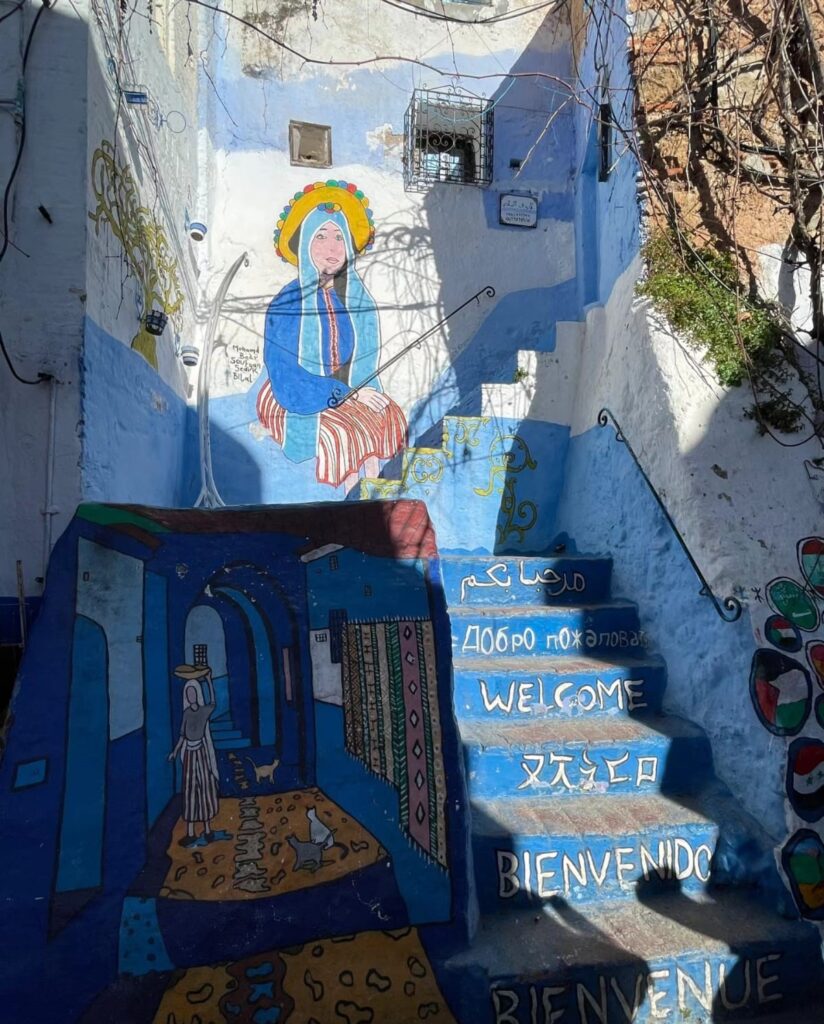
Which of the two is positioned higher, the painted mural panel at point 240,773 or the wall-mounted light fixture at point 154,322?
the wall-mounted light fixture at point 154,322

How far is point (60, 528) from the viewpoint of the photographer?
10.1ft

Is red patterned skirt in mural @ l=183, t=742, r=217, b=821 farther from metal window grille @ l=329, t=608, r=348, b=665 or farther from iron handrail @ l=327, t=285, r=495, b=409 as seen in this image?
iron handrail @ l=327, t=285, r=495, b=409

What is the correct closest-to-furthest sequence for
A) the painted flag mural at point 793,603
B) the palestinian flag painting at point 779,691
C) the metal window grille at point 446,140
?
1. the palestinian flag painting at point 779,691
2. the painted flag mural at point 793,603
3. the metal window grille at point 446,140

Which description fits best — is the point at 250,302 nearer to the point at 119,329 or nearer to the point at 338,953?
the point at 119,329

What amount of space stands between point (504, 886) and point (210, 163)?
5866 mm

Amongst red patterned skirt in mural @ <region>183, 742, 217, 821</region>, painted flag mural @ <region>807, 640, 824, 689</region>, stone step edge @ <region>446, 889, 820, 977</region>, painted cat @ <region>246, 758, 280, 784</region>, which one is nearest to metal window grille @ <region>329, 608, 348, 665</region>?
painted cat @ <region>246, 758, 280, 784</region>

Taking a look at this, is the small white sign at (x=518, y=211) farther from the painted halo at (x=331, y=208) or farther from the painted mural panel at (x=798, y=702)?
the painted mural panel at (x=798, y=702)

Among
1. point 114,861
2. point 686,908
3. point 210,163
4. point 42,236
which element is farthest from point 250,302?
point 686,908

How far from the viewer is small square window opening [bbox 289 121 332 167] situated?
632 cm

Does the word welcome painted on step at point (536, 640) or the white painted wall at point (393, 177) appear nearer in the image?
the word welcome painted on step at point (536, 640)

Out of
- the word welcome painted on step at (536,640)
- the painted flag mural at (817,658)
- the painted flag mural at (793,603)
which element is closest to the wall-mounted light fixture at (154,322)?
the word welcome painted on step at (536,640)

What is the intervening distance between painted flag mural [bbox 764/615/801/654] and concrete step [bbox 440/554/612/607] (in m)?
1.15

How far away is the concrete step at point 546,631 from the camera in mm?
3850

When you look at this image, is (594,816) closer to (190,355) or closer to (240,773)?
(240,773)
